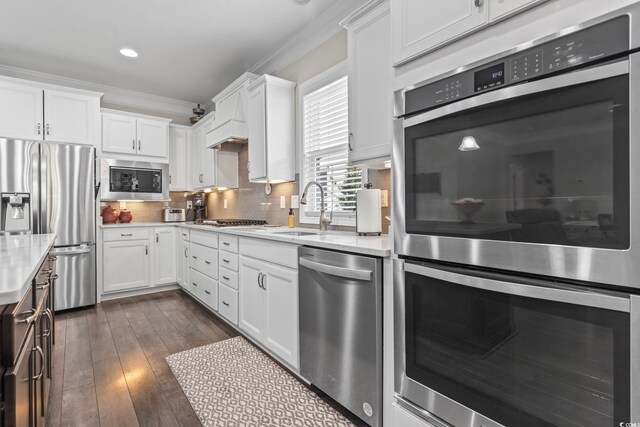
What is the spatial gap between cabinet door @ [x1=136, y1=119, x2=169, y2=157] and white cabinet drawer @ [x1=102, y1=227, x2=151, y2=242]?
1077 millimetres

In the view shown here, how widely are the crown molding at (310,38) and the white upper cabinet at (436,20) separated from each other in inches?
51.0

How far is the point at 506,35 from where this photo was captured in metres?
1.02

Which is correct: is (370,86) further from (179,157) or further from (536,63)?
(179,157)

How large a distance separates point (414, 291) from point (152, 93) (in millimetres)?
5006

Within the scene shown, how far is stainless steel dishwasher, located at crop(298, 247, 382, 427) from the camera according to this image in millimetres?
1530

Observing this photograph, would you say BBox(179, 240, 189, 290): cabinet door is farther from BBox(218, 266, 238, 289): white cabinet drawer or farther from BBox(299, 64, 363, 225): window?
BBox(299, 64, 363, 225): window

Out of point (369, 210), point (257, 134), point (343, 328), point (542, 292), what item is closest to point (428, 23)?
point (542, 292)

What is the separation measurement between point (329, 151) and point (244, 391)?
1988mm

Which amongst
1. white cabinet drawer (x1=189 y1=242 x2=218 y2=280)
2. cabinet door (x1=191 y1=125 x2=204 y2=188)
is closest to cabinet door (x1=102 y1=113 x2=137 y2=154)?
cabinet door (x1=191 y1=125 x2=204 y2=188)

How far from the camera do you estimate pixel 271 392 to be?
2.01 meters

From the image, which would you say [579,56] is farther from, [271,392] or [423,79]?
[271,392]

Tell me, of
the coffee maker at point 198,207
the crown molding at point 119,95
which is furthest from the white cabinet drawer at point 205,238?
the crown molding at point 119,95

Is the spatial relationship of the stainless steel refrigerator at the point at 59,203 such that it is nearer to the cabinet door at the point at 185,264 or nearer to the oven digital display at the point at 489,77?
the cabinet door at the point at 185,264

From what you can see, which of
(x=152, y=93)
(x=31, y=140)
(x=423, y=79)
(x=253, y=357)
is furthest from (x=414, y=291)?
(x=152, y=93)
